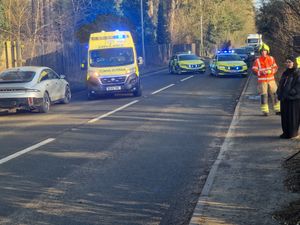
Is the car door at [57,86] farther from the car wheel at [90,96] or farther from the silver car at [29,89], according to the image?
the car wheel at [90,96]

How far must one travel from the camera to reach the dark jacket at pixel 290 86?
959 centimetres

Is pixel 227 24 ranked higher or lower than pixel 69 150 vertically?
higher

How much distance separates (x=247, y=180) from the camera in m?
6.99

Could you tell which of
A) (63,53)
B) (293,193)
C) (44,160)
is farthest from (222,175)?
(63,53)

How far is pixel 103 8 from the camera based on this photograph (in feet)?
181

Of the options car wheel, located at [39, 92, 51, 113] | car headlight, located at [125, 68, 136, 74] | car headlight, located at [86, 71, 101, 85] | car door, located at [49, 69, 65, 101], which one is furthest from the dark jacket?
car headlight, located at [86, 71, 101, 85]

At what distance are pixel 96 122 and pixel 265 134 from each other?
15.4 ft

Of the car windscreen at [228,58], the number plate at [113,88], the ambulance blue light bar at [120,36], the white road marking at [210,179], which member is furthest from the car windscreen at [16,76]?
the car windscreen at [228,58]

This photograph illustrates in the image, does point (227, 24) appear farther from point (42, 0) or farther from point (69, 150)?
point (69, 150)

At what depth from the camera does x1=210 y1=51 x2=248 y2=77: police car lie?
3053 cm

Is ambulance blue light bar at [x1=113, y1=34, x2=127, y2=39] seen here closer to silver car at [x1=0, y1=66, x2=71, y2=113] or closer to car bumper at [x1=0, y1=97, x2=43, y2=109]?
silver car at [x1=0, y1=66, x2=71, y2=113]

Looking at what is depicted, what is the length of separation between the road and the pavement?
0.25m

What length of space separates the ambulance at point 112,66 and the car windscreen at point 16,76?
353 cm

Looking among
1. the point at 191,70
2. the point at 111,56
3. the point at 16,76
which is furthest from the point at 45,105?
the point at 191,70
